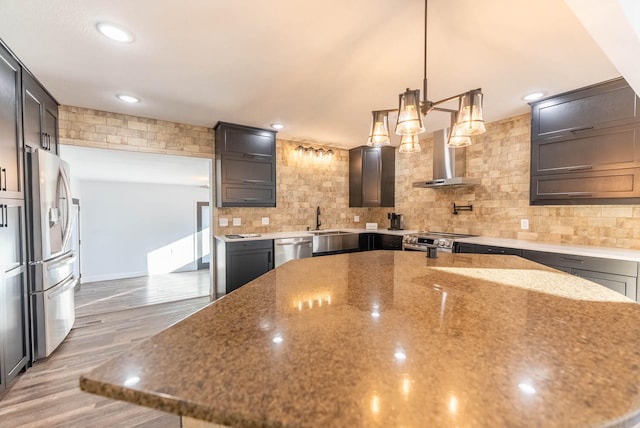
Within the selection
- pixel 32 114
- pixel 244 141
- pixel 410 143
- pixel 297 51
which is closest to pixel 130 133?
pixel 32 114

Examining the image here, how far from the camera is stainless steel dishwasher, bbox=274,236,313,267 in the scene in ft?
12.2

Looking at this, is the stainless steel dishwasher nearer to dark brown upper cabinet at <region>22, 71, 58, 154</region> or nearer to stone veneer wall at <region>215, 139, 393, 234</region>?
stone veneer wall at <region>215, 139, 393, 234</region>

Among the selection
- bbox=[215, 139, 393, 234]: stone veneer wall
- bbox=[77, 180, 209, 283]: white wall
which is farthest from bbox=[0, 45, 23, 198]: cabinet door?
bbox=[77, 180, 209, 283]: white wall

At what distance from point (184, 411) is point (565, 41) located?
2.69 m

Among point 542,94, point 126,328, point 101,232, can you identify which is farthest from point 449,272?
point 101,232

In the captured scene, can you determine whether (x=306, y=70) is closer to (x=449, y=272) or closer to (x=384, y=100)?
(x=384, y=100)

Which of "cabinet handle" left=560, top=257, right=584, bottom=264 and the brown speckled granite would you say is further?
"cabinet handle" left=560, top=257, right=584, bottom=264

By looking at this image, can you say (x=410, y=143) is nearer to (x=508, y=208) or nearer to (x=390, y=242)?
(x=508, y=208)

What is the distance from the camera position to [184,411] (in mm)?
504

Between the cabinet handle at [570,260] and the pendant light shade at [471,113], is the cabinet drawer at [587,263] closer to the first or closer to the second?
the cabinet handle at [570,260]

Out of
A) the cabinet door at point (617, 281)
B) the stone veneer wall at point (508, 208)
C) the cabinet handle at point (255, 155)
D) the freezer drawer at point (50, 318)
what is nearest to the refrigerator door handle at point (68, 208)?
the freezer drawer at point (50, 318)

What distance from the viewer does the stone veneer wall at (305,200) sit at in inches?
165

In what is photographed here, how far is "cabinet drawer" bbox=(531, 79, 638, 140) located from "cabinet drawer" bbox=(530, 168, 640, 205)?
41 cm

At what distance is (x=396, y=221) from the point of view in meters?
4.59
